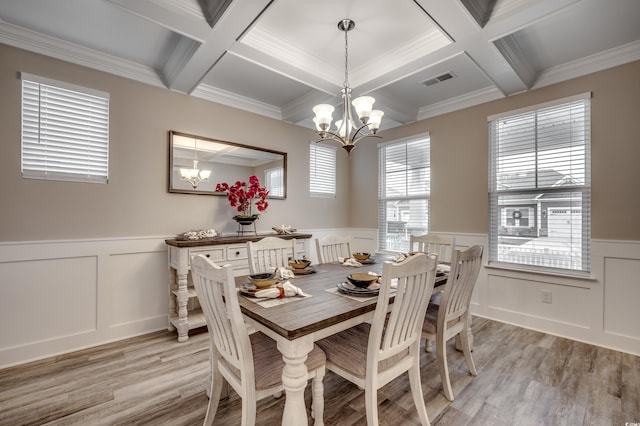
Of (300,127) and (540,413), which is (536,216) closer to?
(540,413)

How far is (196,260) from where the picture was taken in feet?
4.74

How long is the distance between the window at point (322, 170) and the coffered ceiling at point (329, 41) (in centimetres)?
118

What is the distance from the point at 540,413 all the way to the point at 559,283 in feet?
5.50

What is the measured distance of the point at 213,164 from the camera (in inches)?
133

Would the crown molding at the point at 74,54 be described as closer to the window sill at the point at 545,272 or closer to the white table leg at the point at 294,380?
the white table leg at the point at 294,380

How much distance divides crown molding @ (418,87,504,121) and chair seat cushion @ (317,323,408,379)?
3115mm

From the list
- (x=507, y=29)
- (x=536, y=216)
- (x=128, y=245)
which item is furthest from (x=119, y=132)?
(x=536, y=216)

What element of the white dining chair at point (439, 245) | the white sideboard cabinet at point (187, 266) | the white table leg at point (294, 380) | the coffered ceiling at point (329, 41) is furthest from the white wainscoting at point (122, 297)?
the white table leg at point (294, 380)

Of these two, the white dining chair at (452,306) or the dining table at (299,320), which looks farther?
the white dining chair at (452,306)

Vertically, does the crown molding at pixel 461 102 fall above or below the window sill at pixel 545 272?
above

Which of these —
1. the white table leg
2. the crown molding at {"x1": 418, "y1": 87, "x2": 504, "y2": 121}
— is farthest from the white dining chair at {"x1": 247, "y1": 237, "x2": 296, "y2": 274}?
the crown molding at {"x1": 418, "y1": 87, "x2": 504, "y2": 121}

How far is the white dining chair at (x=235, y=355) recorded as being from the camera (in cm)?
129

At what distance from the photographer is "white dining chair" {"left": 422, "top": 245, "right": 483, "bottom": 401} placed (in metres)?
1.92

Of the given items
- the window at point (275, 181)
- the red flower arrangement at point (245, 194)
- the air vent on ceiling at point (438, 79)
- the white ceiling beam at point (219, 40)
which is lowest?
the red flower arrangement at point (245, 194)
